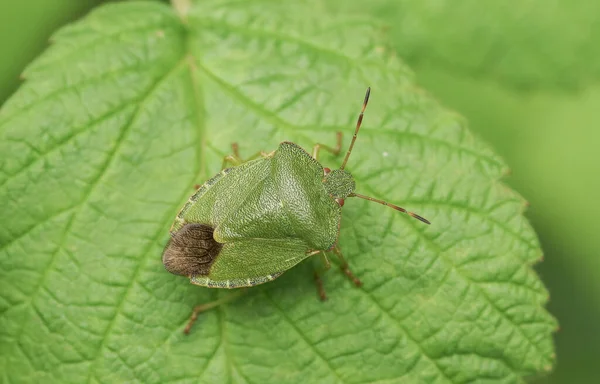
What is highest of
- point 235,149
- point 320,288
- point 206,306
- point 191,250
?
point 235,149

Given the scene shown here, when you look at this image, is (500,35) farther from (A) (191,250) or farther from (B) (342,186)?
(A) (191,250)

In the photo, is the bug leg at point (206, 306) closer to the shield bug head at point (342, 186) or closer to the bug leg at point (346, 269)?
the bug leg at point (346, 269)

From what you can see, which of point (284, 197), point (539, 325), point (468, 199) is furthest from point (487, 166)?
point (284, 197)

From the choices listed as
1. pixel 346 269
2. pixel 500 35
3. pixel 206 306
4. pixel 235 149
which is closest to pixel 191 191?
pixel 235 149

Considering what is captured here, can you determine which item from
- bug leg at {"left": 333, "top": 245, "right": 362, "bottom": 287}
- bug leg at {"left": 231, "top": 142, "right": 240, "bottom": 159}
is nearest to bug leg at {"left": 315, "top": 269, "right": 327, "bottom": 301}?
bug leg at {"left": 333, "top": 245, "right": 362, "bottom": 287}

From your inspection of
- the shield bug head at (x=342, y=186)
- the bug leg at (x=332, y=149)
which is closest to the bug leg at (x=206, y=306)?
the shield bug head at (x=342, y=186)

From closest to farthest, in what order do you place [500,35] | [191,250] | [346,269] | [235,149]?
[191,250]
[346,269]
[235,149]
[500,35]

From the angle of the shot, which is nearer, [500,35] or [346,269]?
[346,269]
